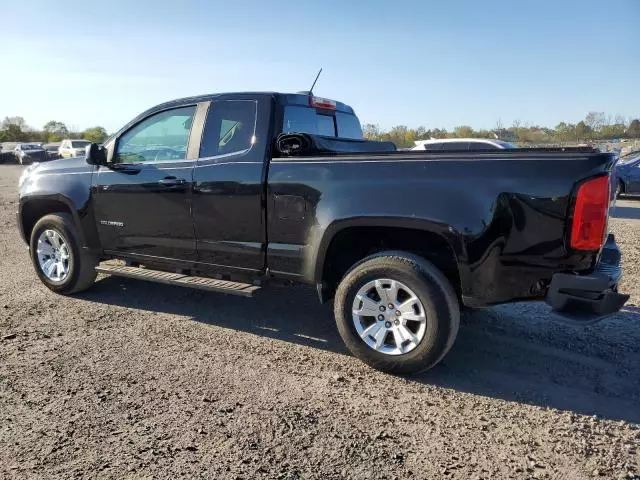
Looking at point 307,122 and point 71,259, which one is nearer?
point 307,122

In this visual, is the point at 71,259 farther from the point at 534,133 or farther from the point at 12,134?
the point at 12,134

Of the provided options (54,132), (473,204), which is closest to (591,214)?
(473,204)

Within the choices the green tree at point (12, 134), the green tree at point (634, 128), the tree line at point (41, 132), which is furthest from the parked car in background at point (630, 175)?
the green tree at point (12, 134)

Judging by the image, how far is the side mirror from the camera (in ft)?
16.3

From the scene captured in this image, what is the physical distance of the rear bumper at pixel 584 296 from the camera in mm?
3080

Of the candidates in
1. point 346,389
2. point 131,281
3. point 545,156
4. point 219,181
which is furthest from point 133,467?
point 131,281

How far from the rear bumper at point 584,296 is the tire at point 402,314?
63 centimetres

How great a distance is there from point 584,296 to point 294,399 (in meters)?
1.92

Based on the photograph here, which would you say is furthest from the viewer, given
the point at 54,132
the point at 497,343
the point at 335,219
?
the point at 54,132

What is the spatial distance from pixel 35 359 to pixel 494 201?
3.53 m

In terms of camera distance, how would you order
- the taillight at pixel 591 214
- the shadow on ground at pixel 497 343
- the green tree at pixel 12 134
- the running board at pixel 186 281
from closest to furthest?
the taillight at pixel 591 214, the shadow on ground at pixel 497 343, the running board at pixel 186 281, the green tree at pixel 12 134

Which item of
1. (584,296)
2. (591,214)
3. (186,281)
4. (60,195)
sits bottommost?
(186,281)

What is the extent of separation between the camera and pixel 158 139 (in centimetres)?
487

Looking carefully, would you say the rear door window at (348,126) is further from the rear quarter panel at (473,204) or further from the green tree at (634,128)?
the green tree at (634,128)
